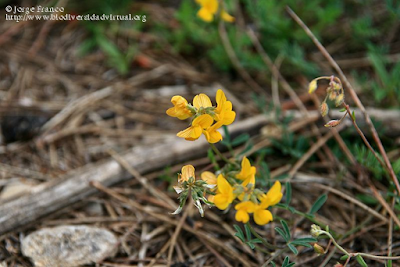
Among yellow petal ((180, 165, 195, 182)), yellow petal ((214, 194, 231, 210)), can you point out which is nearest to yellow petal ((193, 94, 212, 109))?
yellow petal ((180, 165, 195, 182))

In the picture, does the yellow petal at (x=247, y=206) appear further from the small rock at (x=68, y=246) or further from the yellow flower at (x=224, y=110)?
the small rock at (x=68, y=246)

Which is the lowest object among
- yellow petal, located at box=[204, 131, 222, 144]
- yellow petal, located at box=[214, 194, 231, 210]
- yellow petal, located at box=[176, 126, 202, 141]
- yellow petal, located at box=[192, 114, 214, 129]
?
yellow petal, located at box=[214, 194, 231, 210]

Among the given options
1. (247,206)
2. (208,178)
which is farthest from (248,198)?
(208,178)

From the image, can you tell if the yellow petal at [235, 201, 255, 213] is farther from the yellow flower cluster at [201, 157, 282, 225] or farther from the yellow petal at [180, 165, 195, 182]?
the yellow petal at [180, 165, 195, 182]

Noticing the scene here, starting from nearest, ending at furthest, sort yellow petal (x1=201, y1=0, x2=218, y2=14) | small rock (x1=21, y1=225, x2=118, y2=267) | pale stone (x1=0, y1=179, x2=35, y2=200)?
small rock (x1=21, y1=225, x2=118, y2=267) < pale stone (x1=0, y1=179, x2=35, y2=200) < yellow petal (x1=201, y1=0, x2=218, y2=14)

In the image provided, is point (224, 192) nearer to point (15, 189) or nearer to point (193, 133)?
point (193, 133)

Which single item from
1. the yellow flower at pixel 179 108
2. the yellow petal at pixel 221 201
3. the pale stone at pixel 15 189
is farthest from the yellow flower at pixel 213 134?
the pale stone at pixel 15 189
